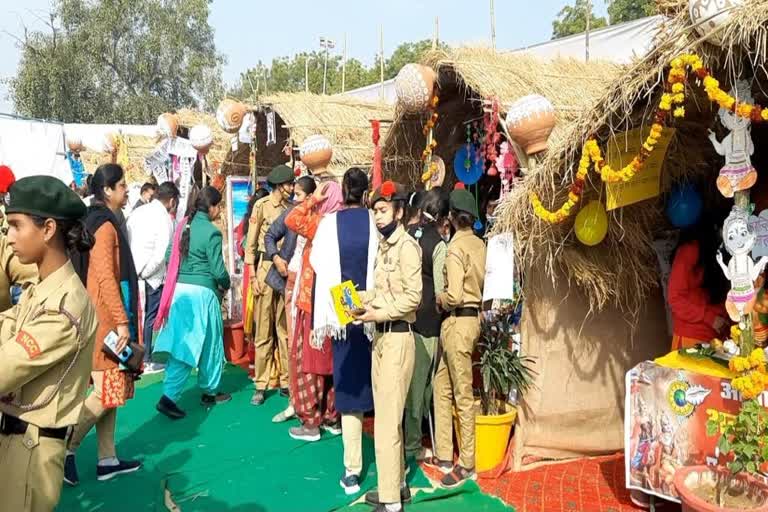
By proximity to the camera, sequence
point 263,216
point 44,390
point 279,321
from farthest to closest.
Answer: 1. point 263,216
2. point 279,321
3. point 44,390

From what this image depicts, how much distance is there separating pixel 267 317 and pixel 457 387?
89.8 inches

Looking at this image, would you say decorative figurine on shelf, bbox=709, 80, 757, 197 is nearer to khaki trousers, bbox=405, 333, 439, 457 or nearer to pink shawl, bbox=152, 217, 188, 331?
khaki trousers, bbox=405, 333, 439, 457

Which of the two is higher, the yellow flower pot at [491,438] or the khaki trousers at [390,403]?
the khaki trousers at [390,403]

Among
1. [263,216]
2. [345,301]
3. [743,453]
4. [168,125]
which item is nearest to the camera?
[743,453]

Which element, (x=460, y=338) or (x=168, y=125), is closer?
(x=460, y=338)

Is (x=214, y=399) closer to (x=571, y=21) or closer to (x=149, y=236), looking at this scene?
(x=149, y=236)

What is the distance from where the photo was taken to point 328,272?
419cm

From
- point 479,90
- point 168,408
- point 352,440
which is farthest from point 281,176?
point 352,440

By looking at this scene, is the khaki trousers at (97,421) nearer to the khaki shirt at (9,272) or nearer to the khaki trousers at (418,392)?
the khaki shirt at (9,272)

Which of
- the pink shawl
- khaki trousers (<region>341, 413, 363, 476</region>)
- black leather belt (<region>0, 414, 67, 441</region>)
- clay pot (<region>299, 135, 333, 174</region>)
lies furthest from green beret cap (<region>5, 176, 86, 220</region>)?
clay pot (<region>299, 135, 333, 174</region>)

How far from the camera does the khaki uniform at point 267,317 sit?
5918mm

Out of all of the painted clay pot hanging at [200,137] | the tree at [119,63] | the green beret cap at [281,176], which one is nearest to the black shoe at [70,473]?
the green beret cap at [281,176]

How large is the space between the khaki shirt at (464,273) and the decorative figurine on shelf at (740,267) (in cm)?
150

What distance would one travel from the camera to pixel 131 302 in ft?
14.9
